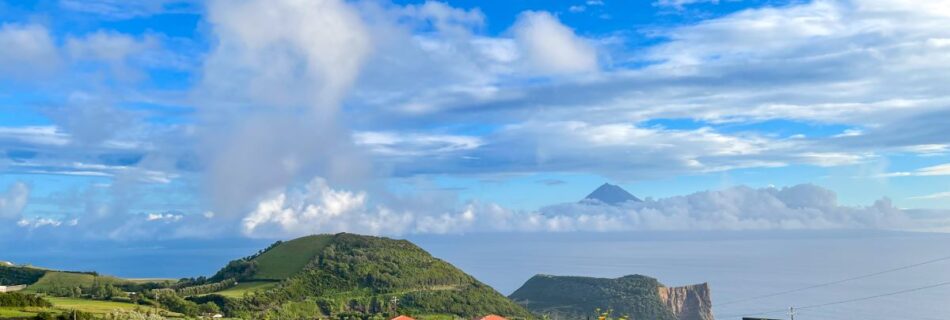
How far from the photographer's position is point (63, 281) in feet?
519

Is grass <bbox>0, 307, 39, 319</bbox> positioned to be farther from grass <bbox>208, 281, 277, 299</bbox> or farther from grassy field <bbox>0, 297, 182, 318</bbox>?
grass <bbox>208, 281, 277, 299</bbox>

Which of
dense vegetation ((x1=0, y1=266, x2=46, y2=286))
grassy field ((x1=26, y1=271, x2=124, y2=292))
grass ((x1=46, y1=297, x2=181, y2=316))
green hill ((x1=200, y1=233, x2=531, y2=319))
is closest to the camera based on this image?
grass ((x1=46, y1=297, x2=181, y2=316))

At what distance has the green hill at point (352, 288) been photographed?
508ft

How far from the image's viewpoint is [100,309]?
108875mm

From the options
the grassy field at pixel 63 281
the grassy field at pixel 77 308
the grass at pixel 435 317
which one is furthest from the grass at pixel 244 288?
the grass at pixel 435 317

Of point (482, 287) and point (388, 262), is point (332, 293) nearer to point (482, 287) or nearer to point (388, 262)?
point (388, 262)

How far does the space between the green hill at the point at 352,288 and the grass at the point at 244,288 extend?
0.95 ft

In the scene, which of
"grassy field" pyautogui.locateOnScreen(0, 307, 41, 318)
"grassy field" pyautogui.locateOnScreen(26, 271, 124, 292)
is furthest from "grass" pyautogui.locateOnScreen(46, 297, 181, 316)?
"grassy field" pyautogui.locateOnScreen(26, 271, 124, 292)

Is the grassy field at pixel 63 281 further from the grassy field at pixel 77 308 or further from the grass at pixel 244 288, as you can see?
the grass at pixel 244 288

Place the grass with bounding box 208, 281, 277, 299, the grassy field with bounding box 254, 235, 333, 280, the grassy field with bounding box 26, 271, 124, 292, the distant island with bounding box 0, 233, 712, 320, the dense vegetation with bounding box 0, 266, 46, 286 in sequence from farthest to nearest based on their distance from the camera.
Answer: the grassy field with bounding box 254, 235, 333, 280, the dense vegetation with bounding box 0, 266, 46, 286, the grass with bounding box 208, 281, 277, 299, the grassy field with bounding box 26, 271, 124, 292, the distant island with bounding box 0, 233, 712, 320

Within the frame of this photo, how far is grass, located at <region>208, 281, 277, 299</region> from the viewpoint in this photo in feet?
520

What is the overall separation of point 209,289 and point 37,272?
39298mm

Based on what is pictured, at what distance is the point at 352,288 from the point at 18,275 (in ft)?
236

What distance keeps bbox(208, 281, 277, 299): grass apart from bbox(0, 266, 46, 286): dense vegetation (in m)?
40.6
